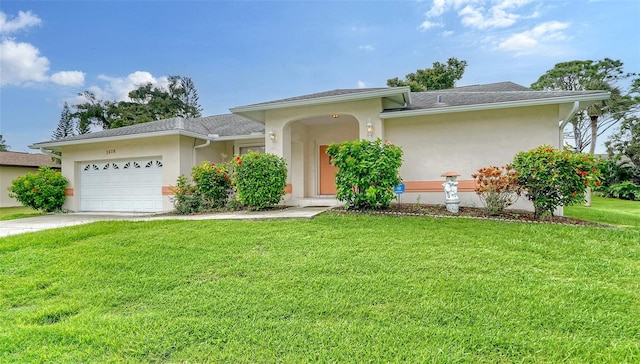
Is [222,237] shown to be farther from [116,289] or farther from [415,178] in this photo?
[415,178]

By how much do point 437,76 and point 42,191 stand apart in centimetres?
2807

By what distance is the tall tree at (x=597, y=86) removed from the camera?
24797 mm

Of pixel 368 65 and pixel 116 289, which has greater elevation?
pixel 368 65

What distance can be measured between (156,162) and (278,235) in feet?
28.7

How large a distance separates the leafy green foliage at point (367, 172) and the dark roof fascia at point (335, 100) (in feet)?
6.39

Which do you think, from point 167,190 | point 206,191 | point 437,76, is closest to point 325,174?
point 206,191

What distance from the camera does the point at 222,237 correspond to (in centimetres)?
573

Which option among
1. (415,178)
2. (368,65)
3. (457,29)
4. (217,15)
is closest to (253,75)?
(217,15)

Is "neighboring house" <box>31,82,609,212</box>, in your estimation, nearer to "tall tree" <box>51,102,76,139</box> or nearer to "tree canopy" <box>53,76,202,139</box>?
"tree canopy" <box>53,76,202,139</box>

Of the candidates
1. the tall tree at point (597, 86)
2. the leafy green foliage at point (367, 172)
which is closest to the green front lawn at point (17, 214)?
the leafy green foliage at point (367, 172)

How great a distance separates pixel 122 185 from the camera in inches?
496

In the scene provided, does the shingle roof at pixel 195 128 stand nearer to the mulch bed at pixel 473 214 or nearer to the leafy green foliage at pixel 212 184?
the leafy green foliage at pixel 212 184

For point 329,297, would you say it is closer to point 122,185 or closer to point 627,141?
point 122,185

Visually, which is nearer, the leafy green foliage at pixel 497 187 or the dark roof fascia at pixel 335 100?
the leafy green foliage at pixel 497 187
